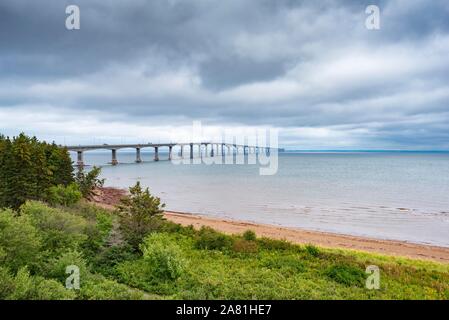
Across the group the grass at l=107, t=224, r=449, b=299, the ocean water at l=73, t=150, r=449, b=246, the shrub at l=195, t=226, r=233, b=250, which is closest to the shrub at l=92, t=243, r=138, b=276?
the grass at l=107, t=224, r=449, b=299

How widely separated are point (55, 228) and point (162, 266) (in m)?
6.53

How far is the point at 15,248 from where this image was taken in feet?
43.4

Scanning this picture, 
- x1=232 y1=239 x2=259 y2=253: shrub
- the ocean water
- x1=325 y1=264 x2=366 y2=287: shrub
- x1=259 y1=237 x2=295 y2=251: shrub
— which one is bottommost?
the ocean water

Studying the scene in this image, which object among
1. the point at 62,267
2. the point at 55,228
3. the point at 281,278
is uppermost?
the point at 55,228

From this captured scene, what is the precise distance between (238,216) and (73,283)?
103ft

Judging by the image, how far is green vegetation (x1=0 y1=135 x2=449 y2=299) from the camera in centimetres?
1295

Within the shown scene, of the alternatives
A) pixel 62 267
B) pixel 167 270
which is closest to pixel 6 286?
pixel 62 267

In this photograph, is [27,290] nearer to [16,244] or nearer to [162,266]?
→ [16,244]

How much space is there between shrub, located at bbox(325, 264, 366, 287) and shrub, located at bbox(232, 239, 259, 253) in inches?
217

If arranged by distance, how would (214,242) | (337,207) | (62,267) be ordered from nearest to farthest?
(62,267) < (214,242) < (337,207)

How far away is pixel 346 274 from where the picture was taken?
1551 cm

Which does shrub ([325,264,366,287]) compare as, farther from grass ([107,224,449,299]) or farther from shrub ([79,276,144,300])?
shrub ([79,276,144,300])
